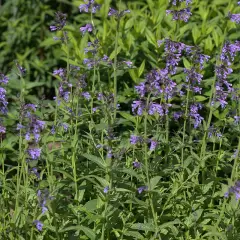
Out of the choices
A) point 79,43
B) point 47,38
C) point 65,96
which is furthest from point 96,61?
point 47,38

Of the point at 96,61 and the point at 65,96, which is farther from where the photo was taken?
the point at 96,61

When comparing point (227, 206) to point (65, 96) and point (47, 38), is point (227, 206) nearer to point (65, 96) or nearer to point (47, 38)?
point (65, 96)

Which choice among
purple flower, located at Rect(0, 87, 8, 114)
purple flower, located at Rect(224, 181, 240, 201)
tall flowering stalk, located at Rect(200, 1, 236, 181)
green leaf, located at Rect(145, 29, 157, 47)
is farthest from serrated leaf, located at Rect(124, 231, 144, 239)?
green leaf, located at Rect(145, 29, 157, 47)

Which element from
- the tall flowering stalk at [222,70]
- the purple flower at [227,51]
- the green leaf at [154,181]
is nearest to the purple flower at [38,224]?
the green leaf at [154,181]

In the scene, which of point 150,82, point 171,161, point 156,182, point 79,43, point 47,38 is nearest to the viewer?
point 150,82

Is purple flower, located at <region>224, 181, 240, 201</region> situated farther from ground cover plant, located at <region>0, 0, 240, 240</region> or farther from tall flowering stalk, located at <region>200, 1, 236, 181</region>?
tall flowering stalk, located at <region>200, 1, 236, 181</region>

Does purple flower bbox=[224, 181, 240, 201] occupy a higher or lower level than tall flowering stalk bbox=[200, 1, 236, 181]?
lower

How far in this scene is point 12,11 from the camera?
26.1 feet

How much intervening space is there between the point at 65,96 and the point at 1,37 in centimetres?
404

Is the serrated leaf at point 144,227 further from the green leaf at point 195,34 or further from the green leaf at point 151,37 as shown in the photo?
the green leaf at point 195,34

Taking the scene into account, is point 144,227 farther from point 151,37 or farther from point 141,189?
point 151,37

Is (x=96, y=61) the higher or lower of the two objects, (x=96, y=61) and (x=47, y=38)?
the higher

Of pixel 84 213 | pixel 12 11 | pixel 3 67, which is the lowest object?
pixel 3 67

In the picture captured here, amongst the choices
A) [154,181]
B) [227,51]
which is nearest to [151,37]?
[227,51]
